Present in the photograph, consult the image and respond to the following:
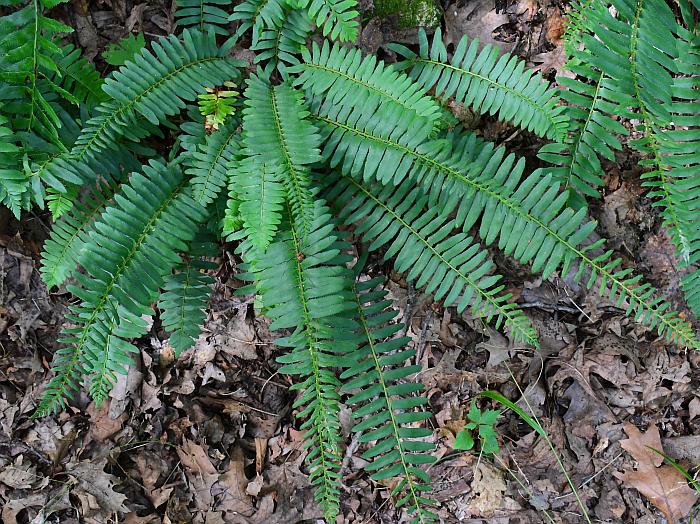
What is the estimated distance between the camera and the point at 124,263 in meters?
2.13

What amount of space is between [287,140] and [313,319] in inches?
30.2

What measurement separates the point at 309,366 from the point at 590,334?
176 centimetres

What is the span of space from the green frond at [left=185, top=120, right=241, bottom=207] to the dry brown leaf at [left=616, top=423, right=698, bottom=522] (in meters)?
2.56

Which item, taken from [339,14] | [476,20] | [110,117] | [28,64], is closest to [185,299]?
[110,117]

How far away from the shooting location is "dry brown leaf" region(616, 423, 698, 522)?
2945 millimetres

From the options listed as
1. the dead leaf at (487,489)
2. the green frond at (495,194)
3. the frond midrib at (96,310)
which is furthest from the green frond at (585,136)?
the frond midrib at (96,310)

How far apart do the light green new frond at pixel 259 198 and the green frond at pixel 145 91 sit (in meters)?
0.52

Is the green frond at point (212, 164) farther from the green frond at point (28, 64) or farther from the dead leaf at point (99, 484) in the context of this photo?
the dead leaf at point (99, 484)

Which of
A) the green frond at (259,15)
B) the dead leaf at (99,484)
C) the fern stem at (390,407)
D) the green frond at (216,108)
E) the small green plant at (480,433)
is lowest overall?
the dead leaf at (99,484)

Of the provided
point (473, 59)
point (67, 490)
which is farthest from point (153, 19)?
point (67, 490)

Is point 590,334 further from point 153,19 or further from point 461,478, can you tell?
point 153,19

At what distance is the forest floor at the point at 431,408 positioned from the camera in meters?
2.88

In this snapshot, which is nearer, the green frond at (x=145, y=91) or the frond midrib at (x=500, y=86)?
the green frond at (x=145, y=91)

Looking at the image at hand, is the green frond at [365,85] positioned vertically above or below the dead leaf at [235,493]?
above
